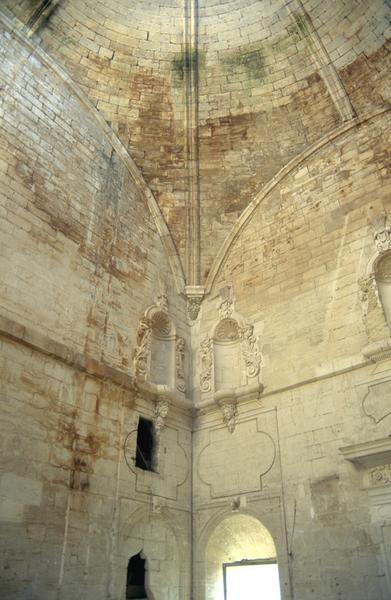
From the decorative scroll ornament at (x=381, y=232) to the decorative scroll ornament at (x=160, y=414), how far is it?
4572 millimetres

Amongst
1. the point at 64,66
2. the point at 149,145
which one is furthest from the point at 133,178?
the point at 64,66

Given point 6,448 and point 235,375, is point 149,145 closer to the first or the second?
point 235,375

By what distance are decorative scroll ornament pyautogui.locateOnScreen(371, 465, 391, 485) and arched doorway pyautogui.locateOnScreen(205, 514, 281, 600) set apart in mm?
2153

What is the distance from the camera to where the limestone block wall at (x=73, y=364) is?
23.6 feet

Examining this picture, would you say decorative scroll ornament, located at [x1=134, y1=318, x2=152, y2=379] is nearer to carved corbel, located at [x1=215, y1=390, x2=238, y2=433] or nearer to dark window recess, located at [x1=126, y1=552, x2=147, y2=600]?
carved corbel, located at [x1=215, y1=390, x2=238, y2=433]

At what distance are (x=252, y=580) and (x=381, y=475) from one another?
3.04m

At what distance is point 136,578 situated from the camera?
324 inches

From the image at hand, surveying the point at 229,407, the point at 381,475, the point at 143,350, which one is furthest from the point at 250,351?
the point at 381,475

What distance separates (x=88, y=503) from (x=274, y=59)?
9.61 metres

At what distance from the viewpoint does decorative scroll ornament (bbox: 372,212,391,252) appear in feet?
28.9

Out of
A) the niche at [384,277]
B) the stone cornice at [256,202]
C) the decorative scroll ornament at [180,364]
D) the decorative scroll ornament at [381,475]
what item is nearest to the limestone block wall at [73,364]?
the decorative scroll ornament at [180,364]

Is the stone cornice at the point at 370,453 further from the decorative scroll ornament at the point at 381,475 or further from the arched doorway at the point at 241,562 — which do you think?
the arched doorway at the point at 241,562

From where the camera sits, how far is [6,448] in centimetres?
701

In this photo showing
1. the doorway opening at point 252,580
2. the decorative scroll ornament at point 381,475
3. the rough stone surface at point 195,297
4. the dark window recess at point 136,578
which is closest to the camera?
the decorative scroll ornament at point 381,475
